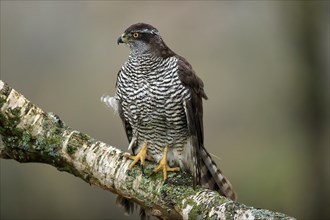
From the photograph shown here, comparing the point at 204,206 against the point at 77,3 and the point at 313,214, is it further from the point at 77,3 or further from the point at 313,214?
the point at 77,3

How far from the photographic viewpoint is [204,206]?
407cm

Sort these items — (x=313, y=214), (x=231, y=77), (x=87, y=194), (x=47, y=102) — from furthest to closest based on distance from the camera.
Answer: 1. (x=231, y=77)
2. (x=47, y=102)
3. (x=87, y=194)
4. (x=313, y=214)

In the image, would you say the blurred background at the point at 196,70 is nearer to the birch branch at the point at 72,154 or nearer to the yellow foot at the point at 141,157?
the yellow foot at the point at 141,157

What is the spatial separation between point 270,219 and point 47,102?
592 centimetres

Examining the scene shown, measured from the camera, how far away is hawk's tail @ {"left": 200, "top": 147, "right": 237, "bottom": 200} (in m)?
5.29

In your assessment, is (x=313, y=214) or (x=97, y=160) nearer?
(x=97, y=160)

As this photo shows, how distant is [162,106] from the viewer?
199 inches

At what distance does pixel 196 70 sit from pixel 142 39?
418cm

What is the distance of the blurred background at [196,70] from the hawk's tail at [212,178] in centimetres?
247

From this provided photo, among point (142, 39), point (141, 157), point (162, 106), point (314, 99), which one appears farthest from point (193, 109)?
point (314, 99)

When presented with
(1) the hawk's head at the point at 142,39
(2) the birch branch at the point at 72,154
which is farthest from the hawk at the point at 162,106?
(2) the birch branch at the point at 72,154

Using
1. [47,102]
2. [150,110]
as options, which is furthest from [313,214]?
[47,102]

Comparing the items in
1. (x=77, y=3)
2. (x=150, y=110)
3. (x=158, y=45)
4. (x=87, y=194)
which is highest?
(x=77, y=3)

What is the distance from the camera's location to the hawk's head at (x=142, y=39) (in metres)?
5.29
